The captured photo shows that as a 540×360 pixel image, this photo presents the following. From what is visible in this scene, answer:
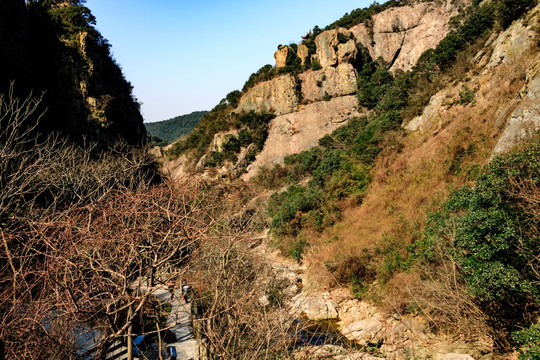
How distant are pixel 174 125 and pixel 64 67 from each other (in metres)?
83.1

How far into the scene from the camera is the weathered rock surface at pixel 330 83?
1625 inches

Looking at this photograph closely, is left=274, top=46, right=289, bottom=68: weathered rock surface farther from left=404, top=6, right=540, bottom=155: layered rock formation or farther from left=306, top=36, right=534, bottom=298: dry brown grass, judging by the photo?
left=306, top=36, right=534, bottom=298: dry brown grass

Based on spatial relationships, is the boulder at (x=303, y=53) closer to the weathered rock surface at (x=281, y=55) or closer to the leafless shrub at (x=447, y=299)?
the weathered rock surface at (x=281, y=55)

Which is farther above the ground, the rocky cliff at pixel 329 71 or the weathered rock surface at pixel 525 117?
the rocky cliff at pixel 329 71

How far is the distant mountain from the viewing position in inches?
3834

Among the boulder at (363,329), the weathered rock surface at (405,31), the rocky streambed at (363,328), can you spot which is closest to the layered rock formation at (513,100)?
the rocky streambed at (363,328)

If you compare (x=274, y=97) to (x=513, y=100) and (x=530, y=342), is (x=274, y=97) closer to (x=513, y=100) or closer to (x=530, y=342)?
(x=513, y=100)

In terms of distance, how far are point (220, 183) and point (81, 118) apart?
24380mm

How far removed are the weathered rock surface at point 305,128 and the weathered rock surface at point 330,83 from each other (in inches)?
43.0

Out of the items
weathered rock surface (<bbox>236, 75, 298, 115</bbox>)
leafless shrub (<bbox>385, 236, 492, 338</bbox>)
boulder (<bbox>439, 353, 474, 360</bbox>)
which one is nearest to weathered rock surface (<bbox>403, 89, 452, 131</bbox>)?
leafless shrub (<bbox>385, 236, 492, 338</bbox>)

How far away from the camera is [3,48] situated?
18047mm

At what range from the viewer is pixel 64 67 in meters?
23.3

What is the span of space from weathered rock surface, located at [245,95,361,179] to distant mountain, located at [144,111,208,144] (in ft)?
198

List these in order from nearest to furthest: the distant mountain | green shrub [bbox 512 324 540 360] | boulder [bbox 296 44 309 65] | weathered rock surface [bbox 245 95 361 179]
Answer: green shrub [bbox 512 324 540 360]
weathered rock surface [bbox 245 95 361 179]
boulder [bbox 296 44 309 65]
the distant mountain
